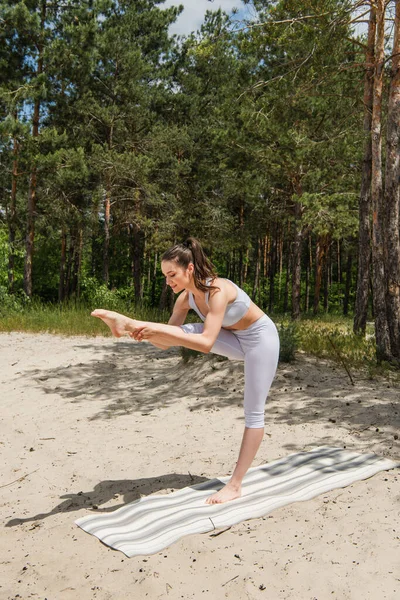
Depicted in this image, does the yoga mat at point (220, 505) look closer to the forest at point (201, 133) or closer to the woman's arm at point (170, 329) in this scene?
the woman's arm at point (170, 329)

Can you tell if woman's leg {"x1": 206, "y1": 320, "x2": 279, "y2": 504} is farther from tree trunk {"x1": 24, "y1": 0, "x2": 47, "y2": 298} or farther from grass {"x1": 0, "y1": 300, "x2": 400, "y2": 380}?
tree trunk {"x1": 24, "y1": 0, "x2": 47, "y2": 298}

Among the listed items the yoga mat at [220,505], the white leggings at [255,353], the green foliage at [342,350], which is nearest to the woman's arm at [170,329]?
the white leggings at [255,353]

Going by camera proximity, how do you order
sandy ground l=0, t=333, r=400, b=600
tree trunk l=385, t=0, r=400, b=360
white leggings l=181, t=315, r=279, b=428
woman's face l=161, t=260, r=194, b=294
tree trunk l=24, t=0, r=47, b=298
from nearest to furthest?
sandy ground l=0, t=333, r=400, b=600
woman's face l=161, t=260, r=194, b=294
white leggings l=181, t=315, r=279, b=428
tree trunk l=385, t=0, r=400, b=360
tree trunk l=24, t=0, r=47, b=298

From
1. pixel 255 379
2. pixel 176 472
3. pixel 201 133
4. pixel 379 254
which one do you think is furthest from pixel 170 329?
pixel 201 133

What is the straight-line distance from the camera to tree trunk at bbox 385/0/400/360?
30.6 ft

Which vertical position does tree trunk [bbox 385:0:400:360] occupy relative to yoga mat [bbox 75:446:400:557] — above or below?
above

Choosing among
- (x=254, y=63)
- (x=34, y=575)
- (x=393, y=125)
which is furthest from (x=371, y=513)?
(x=254, y=63)

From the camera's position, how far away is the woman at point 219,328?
3.38m

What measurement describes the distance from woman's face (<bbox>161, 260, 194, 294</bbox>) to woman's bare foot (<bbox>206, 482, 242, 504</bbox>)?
61.9 inches

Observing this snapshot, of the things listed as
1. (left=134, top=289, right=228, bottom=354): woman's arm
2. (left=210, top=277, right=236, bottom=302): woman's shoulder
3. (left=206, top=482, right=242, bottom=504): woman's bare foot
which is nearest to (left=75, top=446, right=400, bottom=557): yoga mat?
(left=206, top=482, right=242, bottom=504): woman's bare foot

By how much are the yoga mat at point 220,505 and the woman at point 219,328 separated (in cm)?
19

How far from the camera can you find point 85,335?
13.2 m

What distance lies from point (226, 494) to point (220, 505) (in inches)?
4.3

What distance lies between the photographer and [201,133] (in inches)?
1022
